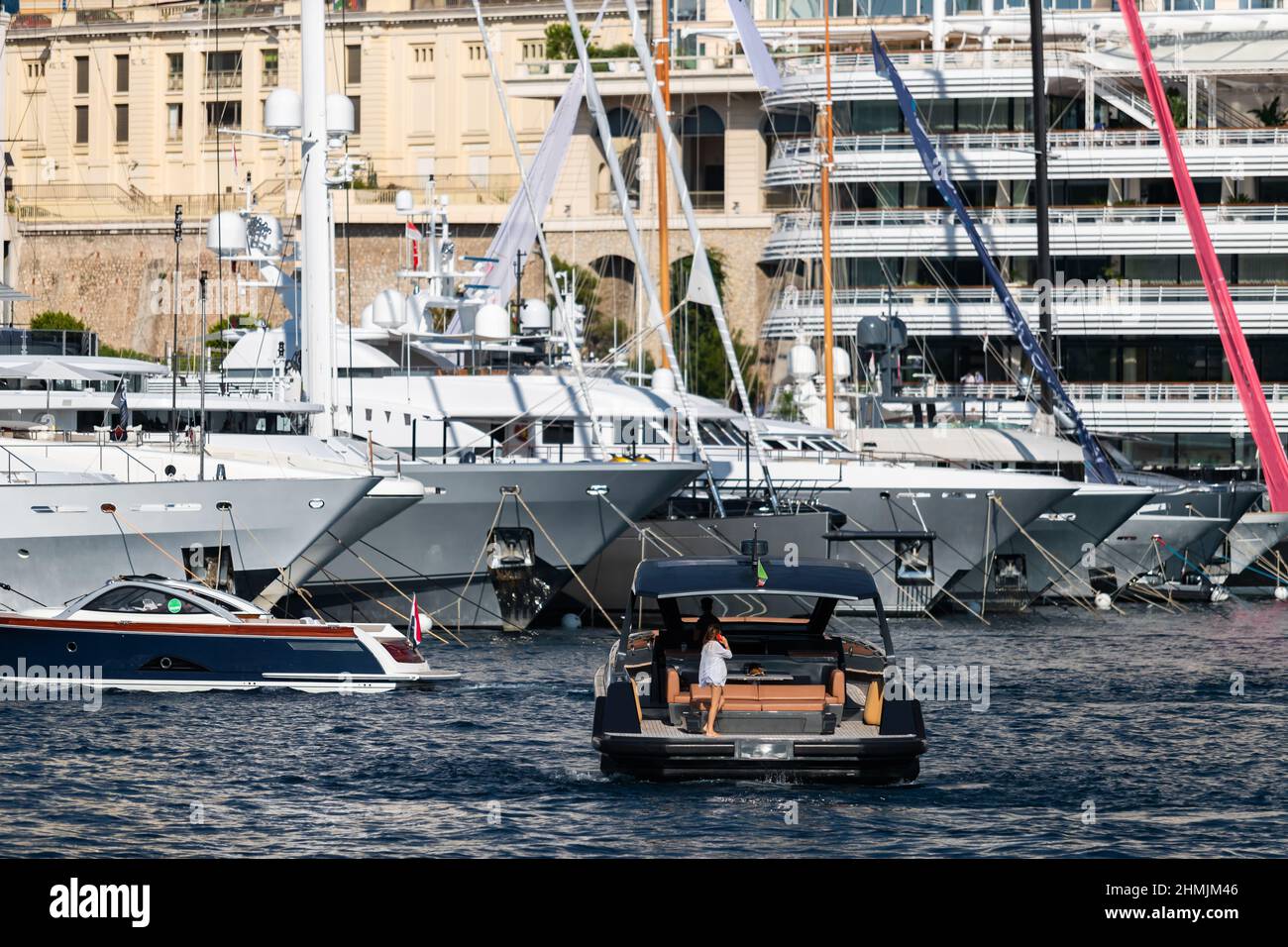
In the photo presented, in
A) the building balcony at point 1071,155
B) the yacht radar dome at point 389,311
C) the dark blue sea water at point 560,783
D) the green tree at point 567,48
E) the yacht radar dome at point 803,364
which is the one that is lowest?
the dark blue sea water at point 560,783

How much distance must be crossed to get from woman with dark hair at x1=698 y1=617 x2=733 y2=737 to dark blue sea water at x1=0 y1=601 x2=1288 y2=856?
2.83 ft

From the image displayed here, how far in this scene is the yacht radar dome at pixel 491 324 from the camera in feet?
163

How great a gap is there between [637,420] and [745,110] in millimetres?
41571

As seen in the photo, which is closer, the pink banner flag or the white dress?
the white dress

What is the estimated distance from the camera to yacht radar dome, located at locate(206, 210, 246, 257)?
1877 inches

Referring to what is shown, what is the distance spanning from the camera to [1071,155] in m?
70.7

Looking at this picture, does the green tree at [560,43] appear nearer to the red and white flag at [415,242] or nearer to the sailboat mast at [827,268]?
the sailboat mast at [827,268]

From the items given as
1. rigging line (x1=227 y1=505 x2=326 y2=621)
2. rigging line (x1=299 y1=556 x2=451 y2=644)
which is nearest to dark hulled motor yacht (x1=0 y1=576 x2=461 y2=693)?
rigging line (x1=227 y1=505 x2=326 y2=621)

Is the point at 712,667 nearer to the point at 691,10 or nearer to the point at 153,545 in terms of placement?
the point at 153,545

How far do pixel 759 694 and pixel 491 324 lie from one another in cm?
2878

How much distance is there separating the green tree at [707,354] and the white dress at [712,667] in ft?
171

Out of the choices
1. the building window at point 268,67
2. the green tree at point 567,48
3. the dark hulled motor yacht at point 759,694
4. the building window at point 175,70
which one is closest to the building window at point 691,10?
the green tree at point 567,48

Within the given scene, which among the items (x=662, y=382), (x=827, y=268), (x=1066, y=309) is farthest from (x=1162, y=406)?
(x=662, y=382)

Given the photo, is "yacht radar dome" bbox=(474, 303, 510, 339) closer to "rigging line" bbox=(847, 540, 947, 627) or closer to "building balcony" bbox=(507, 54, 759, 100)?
"rigging line" bbox=(847, 540, 947, 627)
